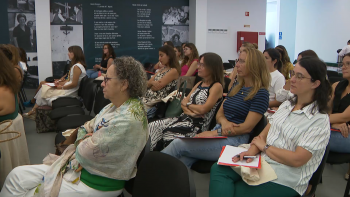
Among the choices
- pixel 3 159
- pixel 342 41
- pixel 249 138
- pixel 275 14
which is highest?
pixel 275 14

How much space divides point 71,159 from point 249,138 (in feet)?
4.59

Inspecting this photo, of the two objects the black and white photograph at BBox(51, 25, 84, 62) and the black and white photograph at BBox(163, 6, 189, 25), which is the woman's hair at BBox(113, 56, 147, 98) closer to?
the black and white photograph at BBox(51, 25, 84, 62)

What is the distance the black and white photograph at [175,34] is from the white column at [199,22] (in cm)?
33

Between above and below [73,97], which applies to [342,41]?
above

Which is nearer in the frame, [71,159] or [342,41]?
[71,159]

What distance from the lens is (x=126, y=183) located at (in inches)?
78.4

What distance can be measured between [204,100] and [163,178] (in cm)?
163

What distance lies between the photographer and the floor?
9.73 feet

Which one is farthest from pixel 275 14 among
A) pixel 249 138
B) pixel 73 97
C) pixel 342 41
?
pixel 249 138

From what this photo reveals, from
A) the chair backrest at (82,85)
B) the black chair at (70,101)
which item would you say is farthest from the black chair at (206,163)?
the chair backrest at (82,85)

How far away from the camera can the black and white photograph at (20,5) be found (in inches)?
320

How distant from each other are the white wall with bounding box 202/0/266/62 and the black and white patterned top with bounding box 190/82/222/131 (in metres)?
6.69

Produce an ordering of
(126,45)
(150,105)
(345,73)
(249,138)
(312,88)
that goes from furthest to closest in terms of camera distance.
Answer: (126,45)
(150,105)
(345,73)
(249,138)
(312,88)

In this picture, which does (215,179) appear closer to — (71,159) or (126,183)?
(126,183)
